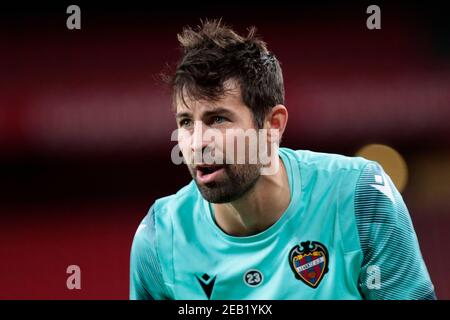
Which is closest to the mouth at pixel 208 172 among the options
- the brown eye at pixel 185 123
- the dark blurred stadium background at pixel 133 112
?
the brown eye at pixel 185 123

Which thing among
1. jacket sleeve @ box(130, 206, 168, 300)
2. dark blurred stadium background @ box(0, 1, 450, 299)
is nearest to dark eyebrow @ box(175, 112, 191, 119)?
jacket sleeve @ box(130, 206, 168, 300)

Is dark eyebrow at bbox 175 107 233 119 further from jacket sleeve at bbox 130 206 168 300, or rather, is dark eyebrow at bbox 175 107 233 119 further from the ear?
jacket sleeve at bbox 130 206 168 300

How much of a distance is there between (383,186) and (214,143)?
68 centimetres

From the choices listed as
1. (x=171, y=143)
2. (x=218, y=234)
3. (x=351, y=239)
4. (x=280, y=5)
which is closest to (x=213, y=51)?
(x=218, y=234)

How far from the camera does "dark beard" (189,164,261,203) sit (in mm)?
2400

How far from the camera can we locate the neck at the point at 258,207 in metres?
2.53

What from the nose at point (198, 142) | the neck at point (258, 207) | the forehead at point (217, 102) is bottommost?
the neck at point (258, 207)

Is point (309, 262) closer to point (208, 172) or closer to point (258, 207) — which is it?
point (258, 207)

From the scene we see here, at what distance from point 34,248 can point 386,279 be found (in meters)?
4.49

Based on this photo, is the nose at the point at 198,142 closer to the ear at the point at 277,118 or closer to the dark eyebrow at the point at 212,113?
the dark eyebrow at the point at 212,113

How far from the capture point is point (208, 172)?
7.88 ft

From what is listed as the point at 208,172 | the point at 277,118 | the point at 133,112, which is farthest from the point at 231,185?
the point at 133,112

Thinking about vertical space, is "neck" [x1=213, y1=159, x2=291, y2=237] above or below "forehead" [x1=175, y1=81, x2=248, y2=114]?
below

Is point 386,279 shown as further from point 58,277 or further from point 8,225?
point 8,225
